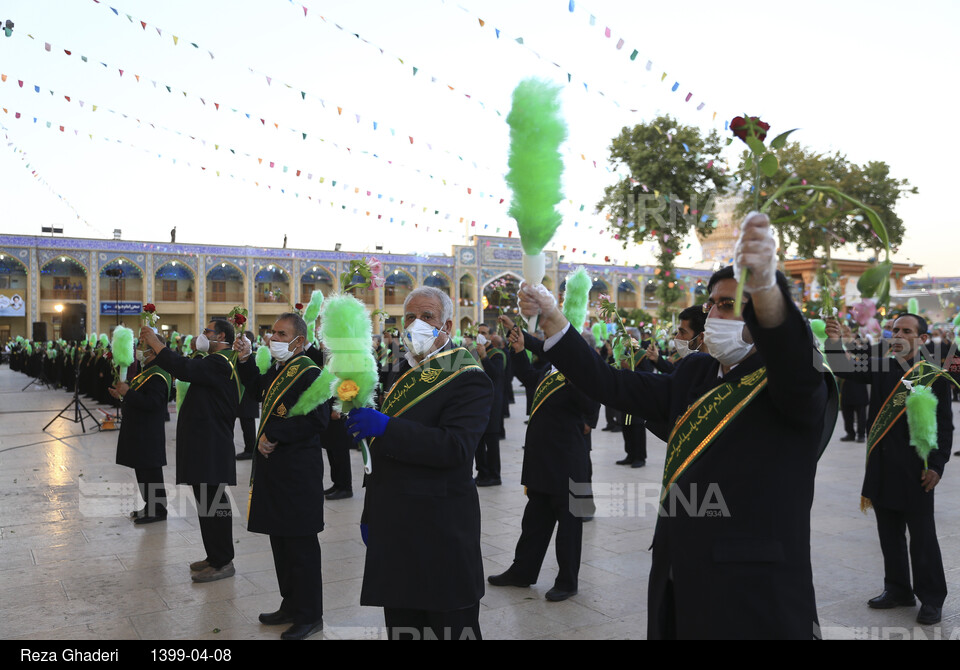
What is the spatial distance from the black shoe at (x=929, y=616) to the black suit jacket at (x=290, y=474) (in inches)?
154

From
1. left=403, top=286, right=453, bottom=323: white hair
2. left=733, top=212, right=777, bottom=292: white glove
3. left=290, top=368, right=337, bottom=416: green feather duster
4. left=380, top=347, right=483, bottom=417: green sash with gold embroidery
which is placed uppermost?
left=733, top=212, right=777, bottom=292: white glove

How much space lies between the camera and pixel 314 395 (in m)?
4.42

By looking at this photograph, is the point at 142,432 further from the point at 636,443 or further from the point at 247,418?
the point at 636,443

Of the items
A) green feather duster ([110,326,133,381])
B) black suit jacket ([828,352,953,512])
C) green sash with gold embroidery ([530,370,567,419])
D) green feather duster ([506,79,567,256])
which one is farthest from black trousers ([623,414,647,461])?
green feather duster ([506,79,567,256])

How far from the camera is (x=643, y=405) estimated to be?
261 cm

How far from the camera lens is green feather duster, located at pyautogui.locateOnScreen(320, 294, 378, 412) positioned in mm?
2965

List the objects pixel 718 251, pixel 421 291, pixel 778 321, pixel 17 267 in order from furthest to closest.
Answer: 1. pixel 17 267
2. pixel 718 251
3. pixel 421 291
4. pixel 778 321

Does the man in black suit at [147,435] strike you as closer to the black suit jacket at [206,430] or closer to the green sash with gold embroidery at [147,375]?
the green sash with gold embroidery at [147,375]

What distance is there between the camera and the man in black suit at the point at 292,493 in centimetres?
433

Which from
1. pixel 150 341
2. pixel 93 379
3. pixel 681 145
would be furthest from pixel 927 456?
pixel 681 145

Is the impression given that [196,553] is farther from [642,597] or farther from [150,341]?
[642,597]

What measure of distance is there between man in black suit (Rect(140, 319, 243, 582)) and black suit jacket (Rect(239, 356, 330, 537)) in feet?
4.00

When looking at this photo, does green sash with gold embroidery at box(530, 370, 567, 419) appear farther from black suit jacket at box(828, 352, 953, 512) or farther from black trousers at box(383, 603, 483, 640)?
black trousers at box(383, 603, 483, 640)

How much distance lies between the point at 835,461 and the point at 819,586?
20.4 feet
